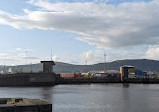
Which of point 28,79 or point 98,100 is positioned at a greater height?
point 28,79

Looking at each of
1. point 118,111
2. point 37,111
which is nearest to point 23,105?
point 37,111

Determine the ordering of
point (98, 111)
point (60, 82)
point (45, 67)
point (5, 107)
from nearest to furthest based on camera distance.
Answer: point (5, 107) < point (98, 111) < point (45, 67) < point (60, 82)

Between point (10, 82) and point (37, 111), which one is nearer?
point (37, 111)

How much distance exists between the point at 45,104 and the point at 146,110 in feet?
89.1

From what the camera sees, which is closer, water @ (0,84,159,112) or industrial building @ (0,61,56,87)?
water @ (0,84,159,112)

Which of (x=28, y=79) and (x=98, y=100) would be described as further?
(x=28, y=79)

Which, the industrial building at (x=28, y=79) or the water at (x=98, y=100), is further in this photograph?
the industrial building at (x=28, y=79)

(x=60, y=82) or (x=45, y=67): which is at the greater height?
(x=45, y=67)

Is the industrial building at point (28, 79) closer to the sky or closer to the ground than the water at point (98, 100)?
closer to the sky

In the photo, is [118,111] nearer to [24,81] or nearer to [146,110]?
[146,110]

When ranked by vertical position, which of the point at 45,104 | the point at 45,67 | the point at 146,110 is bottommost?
the point at 146,110

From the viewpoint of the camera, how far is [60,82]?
198 meters

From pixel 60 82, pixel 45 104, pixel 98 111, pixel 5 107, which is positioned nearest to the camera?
pixel 5 107

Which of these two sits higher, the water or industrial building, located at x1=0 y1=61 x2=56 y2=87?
industrial building, located at x1=0 y1=61 x2=56 y2=87
